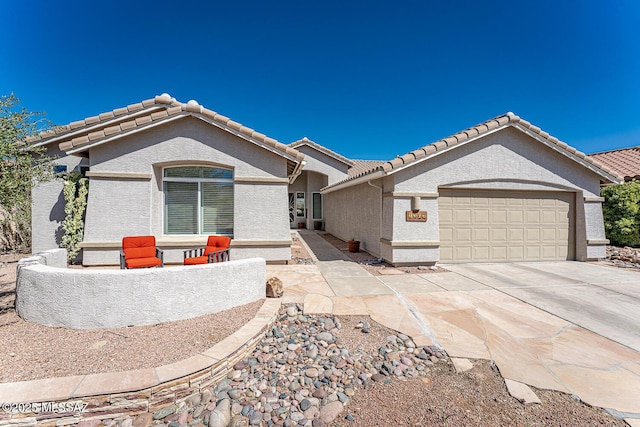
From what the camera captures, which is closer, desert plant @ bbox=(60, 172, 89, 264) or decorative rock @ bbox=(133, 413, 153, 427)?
decorative rock @ bbox=(133, 413, 153, 427)

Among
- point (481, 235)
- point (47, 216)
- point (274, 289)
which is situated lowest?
point (274, 289)

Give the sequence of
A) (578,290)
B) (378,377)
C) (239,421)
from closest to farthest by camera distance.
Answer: (239,421)
(378,377)
(578,290)

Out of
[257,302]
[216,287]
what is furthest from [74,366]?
[257,302]

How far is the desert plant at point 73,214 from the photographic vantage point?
312 inches

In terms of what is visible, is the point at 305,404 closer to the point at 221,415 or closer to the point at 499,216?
the point at 221,415

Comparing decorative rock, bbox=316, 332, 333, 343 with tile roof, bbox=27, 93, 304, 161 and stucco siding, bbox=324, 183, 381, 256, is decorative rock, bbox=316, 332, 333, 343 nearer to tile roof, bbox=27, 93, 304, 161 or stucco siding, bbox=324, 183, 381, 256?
tile roof, bbox=27, 93, 304, 161

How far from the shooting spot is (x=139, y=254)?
6652 millimetres

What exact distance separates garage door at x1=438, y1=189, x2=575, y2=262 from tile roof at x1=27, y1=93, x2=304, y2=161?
5.45 meters

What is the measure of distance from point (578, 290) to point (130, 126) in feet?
39.5

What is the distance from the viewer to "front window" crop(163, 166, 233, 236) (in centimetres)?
826

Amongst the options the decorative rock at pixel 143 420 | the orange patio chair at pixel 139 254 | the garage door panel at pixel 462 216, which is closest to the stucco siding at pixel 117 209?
the orange patio chair at pixel 139 254

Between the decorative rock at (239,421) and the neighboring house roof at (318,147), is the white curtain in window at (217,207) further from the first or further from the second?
the neighboring house roof at (318,147)

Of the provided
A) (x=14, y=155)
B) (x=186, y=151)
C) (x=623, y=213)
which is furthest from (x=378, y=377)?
(x=623, y=213)

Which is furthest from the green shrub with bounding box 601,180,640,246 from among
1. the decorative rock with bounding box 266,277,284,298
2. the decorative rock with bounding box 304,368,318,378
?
the decorative rock with bounding box 304,368,318,378
